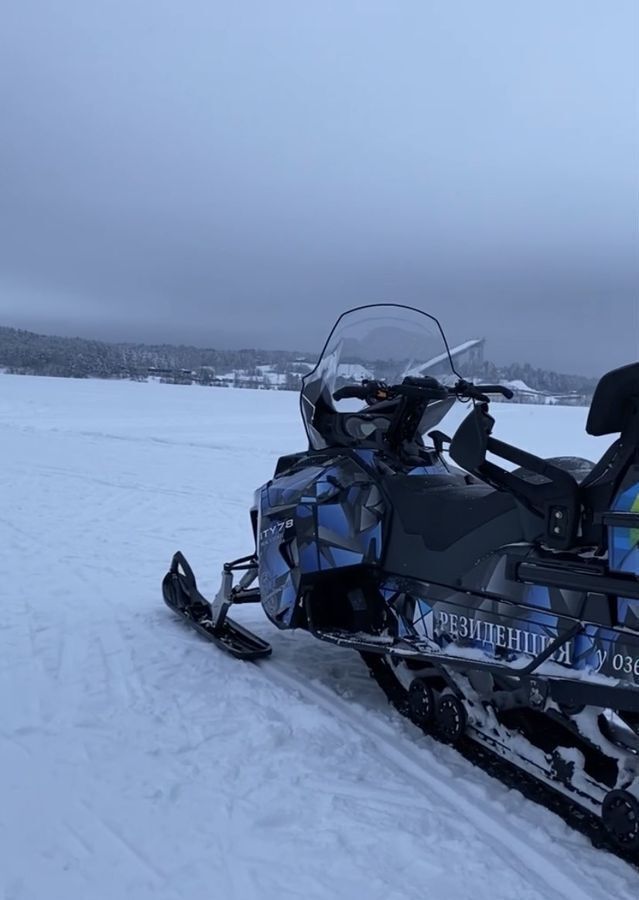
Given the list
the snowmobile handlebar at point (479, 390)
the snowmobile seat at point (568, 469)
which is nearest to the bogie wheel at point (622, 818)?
the snowmobile seat at point (568, 469)

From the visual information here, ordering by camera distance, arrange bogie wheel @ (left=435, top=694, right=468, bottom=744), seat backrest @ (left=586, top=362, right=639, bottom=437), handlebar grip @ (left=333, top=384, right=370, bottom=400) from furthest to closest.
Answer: handlebar grip @ (left=333, top=384, right=370, bottom=400), bogie wheel @ (left=435, top=694, right=468, bottom=744), seat backrest @ (left=586, top=362, right=639, bottom=437)

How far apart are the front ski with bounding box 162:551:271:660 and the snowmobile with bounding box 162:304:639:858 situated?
2cm

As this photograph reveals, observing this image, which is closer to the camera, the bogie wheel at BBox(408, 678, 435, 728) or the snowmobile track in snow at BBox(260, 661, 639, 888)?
the snowmobile track in snow at BBox(260, 661, 639, 888)

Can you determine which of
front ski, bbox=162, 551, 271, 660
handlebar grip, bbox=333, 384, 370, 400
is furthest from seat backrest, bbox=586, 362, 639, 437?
front ski, bbox=162, 551, 271, 660

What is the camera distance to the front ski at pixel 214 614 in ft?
12.7

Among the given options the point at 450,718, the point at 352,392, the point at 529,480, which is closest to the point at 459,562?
the point at 529,480

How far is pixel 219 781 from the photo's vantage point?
2652 millimetres

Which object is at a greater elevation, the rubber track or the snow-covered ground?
the rubber track

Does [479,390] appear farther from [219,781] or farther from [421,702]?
[219,781]

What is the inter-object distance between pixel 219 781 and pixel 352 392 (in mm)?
1861

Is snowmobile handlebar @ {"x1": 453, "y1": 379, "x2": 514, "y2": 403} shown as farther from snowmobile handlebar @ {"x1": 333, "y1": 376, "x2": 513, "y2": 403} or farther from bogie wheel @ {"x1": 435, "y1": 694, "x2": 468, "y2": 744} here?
bogie wheel @ {"x1": 435, "y1": 694, "x2": 468, "y2": 744}

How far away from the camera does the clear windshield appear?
3.79m

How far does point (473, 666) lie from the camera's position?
2637mm

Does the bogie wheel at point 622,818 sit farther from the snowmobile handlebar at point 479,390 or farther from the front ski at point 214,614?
the front ski at point 214,614
